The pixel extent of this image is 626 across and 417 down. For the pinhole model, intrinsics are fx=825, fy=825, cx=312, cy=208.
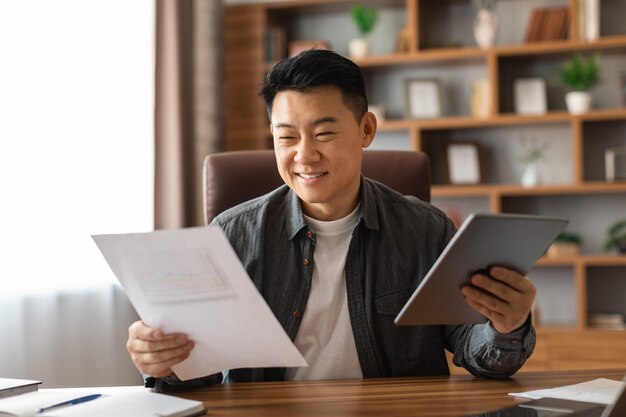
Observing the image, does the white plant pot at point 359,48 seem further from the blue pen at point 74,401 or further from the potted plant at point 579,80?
the blue pen at point 74,401

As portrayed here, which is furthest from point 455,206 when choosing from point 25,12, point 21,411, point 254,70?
point 21,411

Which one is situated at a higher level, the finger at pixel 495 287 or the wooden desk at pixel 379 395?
the finger at pixel 495 287

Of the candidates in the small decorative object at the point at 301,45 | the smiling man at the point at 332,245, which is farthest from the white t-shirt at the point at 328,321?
the small decorative object at the point at 301,45

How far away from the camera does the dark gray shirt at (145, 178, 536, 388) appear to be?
1.61 metres

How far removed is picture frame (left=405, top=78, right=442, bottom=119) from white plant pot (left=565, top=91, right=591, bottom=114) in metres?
0.65

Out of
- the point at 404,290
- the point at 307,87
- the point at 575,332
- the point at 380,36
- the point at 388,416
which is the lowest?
the point at 575,332

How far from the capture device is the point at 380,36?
4348mm

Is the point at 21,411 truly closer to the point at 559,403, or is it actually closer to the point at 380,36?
the point at 559,403

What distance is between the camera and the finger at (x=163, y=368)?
1.27 metres

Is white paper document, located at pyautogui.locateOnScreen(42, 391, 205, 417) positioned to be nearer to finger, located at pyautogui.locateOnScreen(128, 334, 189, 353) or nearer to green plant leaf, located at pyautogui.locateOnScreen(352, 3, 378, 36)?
finger, located at pyautogui.locateOnScreen(128, 334, 189, 353)

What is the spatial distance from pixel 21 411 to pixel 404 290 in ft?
2.60

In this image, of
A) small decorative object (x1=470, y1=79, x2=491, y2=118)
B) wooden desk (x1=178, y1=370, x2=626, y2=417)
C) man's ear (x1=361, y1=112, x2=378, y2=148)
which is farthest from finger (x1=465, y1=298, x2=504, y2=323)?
small decorative object (x1=470, y1=79, x2=491, y2=118)

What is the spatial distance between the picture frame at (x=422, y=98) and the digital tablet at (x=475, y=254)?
2.96m

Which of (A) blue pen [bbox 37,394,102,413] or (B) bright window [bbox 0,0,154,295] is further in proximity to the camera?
(B) bright window [bbox 0,0,154,295]
